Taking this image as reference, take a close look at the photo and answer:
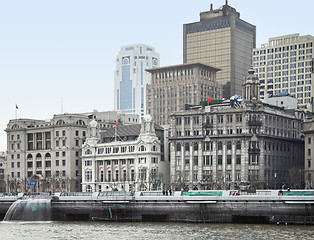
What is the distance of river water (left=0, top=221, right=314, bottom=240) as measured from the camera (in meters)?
103

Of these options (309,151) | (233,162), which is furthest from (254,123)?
(309,151)

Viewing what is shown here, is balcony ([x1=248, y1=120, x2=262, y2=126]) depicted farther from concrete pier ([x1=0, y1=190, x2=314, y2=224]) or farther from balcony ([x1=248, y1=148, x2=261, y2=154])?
concrete pier ([x1=0, y1=190, x2=314, y2=224])

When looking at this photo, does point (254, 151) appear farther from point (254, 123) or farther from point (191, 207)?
point (191, 207)

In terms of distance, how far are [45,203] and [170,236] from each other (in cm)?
4085

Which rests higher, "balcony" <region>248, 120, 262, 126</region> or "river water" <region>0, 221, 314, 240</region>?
"balcony" <region>248, 120, 262, 126</region>

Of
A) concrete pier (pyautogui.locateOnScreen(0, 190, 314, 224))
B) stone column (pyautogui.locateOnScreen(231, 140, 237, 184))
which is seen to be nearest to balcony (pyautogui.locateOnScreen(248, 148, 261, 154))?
stone column (pyautogui.locateOnScreen(231, 140, 237, 184))

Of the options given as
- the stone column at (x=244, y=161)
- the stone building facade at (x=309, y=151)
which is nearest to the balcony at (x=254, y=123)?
the stone column at (x=244, y=161)

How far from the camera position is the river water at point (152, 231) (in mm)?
103438

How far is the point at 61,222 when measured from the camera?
5251 inches

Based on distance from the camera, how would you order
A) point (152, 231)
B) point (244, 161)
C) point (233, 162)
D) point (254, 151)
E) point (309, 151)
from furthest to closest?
point (233, 162)
point (254, 151)
point (244, 161)
point (309, 151)
point (152, 231)

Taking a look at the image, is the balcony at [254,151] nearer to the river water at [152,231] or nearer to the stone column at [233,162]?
the stone column at [233,162]

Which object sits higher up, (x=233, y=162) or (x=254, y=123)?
(x=254, y=123)

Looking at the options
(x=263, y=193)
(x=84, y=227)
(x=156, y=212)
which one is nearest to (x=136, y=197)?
(x=156, y=212)

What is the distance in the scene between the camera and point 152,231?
112 metres
